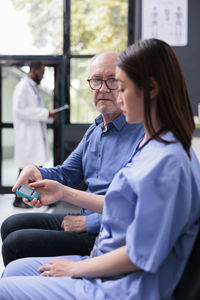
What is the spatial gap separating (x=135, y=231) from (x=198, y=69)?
3.28 meters

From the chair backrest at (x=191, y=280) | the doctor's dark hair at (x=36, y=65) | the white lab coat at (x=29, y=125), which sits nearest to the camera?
the chair backrest at (x=191, y=280)

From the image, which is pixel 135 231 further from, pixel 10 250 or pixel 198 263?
pixel 10 250

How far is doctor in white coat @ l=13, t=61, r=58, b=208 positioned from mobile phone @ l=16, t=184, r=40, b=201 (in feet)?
8.74

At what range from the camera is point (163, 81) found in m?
0.78

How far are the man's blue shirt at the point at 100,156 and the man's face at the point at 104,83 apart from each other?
5 cm

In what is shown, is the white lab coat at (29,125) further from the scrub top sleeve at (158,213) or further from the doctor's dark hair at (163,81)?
the scrub top sleeve at (158,213)

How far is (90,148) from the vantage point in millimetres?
1435

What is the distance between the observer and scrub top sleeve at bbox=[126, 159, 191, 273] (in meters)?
0.73

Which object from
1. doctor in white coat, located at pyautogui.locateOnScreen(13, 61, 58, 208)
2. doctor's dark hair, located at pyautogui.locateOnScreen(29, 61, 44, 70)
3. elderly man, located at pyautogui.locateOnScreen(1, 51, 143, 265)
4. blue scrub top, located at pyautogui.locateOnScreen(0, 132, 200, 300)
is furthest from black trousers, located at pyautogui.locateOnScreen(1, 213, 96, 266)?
doctor's dark hair, located at pyautogui.locateOnScreen(29, 61, 44, 70)

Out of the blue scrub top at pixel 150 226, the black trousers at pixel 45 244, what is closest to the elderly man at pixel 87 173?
the black trousers at pixel 45 244

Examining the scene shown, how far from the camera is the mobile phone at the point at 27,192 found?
1.20 metres

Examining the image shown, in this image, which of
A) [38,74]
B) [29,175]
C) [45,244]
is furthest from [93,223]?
[38,74]

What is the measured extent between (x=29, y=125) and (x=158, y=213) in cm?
333

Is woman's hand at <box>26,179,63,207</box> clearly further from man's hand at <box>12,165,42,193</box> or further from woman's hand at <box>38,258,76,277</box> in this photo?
woman's hand at <box>38,258,76,277</box>
